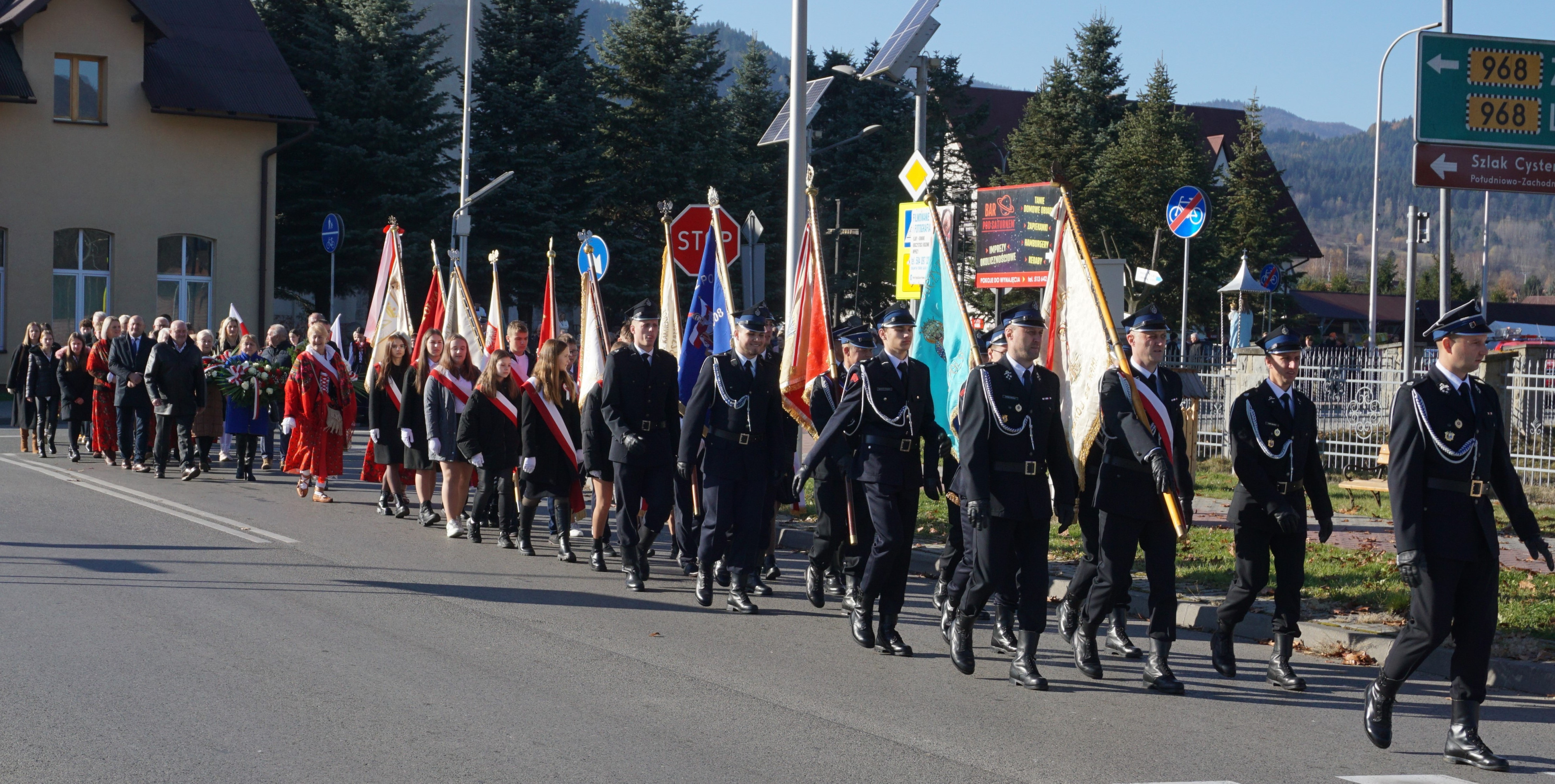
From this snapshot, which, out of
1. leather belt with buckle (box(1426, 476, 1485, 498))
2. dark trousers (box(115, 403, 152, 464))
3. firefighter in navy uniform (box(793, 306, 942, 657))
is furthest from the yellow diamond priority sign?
dark trousers (box(115, 403, 152, 464))

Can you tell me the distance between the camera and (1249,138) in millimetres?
56500

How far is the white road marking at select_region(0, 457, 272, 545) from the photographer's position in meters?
12.0

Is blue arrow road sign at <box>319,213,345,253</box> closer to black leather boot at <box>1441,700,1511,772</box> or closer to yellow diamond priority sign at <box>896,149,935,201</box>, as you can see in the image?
yellow diamond priority sign at <box>896,149,935,201</box>

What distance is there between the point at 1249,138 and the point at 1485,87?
48.2m

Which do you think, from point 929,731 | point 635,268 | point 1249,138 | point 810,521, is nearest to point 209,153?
point 635,268

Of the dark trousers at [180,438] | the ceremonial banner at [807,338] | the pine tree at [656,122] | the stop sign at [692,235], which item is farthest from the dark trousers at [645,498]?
the pine tree at [656,122]

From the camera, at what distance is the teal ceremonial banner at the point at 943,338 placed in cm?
950

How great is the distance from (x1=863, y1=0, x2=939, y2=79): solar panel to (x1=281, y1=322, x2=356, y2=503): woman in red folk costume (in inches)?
260

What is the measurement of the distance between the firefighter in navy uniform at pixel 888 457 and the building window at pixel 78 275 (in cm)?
2920

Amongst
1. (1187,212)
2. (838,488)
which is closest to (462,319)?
(838,488)

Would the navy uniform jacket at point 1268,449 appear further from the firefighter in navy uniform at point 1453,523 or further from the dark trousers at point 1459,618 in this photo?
the dark trousers at point 1459,618

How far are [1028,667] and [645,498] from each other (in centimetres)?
366

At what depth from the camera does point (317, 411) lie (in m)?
14.6

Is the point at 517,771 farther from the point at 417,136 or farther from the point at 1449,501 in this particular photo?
the point at 417,136
